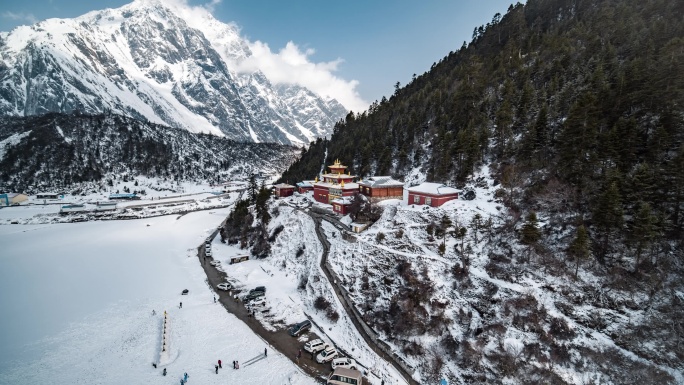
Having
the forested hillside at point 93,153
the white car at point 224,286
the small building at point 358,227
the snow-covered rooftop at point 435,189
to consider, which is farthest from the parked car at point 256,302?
the forested hillside at point 93,153

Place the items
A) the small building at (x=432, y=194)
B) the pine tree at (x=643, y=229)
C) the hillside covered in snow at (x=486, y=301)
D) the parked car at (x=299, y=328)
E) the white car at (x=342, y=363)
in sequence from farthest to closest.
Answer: the small building at (x=432, y=194) < the parked car at (x=299, y=328) < the white car at (x=342, y=363) < the pine tree at (x=643, y=229) < the hillside covered in snow at (x=486, y=301)

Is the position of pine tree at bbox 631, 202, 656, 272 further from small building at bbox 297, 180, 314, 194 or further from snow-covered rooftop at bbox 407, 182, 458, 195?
small building at bbox 297, 180, 314, 194

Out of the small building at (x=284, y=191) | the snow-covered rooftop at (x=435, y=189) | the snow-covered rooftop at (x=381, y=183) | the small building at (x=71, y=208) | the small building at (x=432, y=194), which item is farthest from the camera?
the small building at (x=71, y=208)

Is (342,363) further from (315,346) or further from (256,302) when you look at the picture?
(256,302)

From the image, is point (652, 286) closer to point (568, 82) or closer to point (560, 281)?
point (560, 281)

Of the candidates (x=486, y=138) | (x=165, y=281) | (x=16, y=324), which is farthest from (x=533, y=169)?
(x=16, y=324)

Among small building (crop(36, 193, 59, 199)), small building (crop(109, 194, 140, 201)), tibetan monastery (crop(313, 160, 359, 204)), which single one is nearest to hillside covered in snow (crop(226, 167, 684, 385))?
tibetan monastery (crop(313, 160, 359, 204))

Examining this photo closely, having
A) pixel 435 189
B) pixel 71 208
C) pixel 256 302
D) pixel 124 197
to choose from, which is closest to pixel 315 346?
pixel 256 302

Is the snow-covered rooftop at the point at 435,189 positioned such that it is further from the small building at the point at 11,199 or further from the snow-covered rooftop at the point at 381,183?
the small building at the point at 11,199
